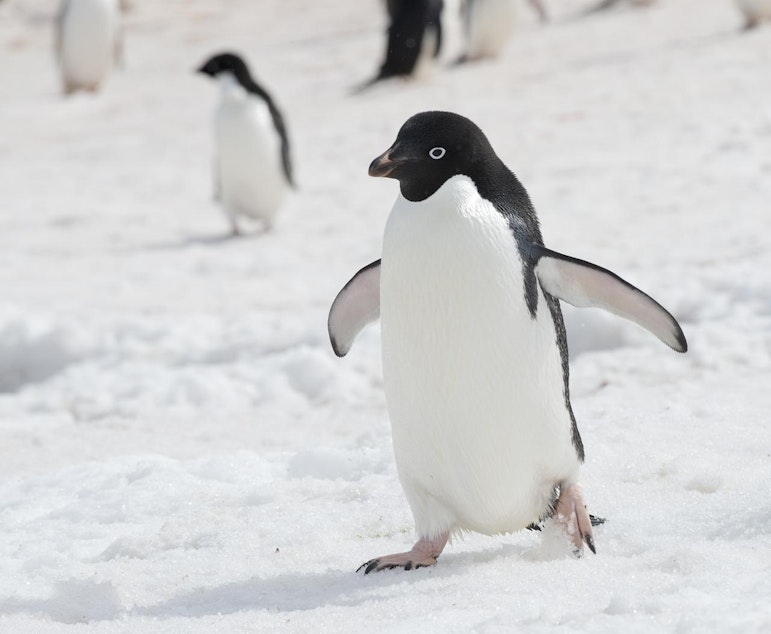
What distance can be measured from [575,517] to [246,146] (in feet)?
19.2

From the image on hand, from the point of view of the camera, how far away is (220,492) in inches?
132

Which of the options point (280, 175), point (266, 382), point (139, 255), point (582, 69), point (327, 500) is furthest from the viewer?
point (582, 69)

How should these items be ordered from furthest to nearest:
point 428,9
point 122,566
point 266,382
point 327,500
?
point 428,9
point 266,382
point 327,500
point 122,566

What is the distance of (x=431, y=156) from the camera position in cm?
257

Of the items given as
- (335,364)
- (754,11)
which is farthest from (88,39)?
(335,364)

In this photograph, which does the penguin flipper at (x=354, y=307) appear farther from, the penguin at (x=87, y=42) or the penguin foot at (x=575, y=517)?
the penguin at (x=87, y=42)

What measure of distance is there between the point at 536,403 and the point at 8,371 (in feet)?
11.2

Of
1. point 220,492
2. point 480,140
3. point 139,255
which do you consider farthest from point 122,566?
point 139,255

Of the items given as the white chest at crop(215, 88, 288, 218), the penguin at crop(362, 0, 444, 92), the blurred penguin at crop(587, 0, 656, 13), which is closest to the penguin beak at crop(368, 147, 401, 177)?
the white chest at crop(215, 88, 288, 218)

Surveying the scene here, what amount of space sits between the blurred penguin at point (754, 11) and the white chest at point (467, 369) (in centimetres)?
940

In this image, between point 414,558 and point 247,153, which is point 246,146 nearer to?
point 247,153

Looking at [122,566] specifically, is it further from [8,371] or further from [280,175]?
[280,175]

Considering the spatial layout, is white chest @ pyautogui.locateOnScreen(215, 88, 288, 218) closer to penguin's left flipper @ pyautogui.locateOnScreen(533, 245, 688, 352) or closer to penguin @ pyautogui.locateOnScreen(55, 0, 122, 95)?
penguin @ pyautogui.locateOnScreen(55, 0, 122, 95)

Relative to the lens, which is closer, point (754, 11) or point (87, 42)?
point (754, 11)
